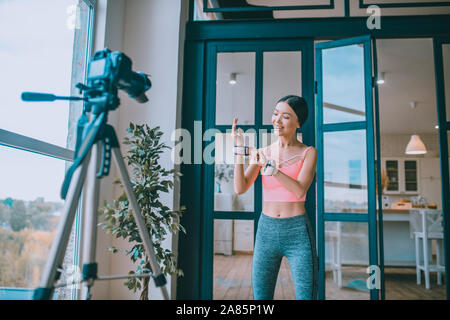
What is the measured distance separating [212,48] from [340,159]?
1.31 metres

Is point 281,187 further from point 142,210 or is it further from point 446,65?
point 446,65

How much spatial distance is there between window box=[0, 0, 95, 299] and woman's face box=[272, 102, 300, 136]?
127 cm

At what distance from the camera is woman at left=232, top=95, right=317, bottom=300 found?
177 centimetres

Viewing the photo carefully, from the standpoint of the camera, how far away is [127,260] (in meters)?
2.61

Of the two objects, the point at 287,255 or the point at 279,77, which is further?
the point at 279,77

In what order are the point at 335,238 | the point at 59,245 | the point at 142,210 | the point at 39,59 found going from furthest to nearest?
the point at 335,238
the point at 142,210
the point at 39,59
the point at 59,245

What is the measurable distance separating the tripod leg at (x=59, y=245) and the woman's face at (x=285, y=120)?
1.08 metres

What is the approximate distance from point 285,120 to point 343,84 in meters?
1.00

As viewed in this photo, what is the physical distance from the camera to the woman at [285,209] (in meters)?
1.77

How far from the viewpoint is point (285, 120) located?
1976mm

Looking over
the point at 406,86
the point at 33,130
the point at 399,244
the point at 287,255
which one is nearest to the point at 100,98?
the point at 33,130

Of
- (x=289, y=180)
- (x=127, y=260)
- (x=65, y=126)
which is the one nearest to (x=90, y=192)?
(x=289, y=180)

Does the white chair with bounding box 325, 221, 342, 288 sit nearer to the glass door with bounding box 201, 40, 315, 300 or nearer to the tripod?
→ the glass door with bounding box 201, 40, 315, 300

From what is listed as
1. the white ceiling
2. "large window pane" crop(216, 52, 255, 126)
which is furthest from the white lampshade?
"large window pane" crop(216, 52, 255, 126)
